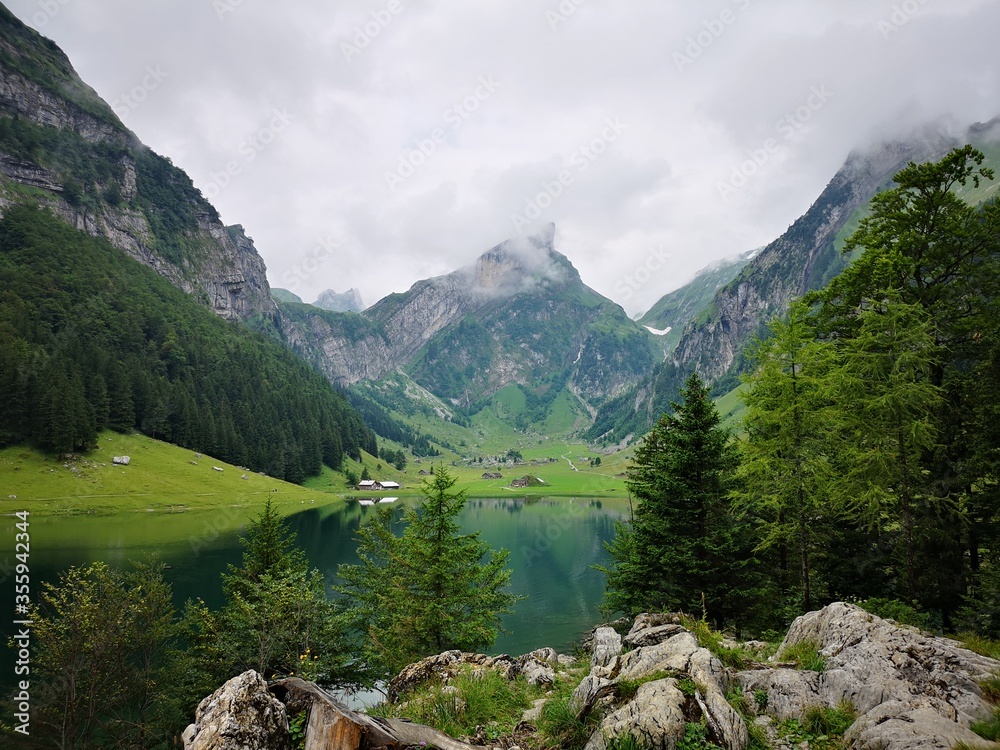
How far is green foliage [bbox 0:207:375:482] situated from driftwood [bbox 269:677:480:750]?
110358mm

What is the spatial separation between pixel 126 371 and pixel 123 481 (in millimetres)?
43751

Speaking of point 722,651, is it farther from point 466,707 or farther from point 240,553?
point 240,553

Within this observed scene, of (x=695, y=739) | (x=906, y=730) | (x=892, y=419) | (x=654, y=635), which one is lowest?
(x=654, y=635)

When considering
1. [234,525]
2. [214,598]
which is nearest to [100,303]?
[234,525]

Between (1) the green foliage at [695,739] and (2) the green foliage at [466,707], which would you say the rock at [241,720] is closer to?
(2) the green foliage at [466,707]

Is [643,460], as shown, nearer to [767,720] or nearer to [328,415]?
[767,720]

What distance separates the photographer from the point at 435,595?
68.8 ft

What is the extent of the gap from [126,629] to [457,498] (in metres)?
17.4

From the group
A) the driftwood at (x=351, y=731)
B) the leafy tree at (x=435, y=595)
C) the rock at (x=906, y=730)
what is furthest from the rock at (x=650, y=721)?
the leafy tree at (x=435, y=595)

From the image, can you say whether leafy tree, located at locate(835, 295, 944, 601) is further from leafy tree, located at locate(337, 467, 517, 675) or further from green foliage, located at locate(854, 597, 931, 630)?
leafy tree, located at locate(337, 467, 517, 675)

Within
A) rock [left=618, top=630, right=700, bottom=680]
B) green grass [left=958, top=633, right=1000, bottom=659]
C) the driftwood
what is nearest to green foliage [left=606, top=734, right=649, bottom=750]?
rock [left=618, top=630, right=700, bottom=680]

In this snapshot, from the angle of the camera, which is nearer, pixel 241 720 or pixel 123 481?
pixel 241 720

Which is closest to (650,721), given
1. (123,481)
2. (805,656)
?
(805,656)

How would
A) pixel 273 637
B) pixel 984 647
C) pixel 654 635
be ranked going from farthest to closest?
pixel 273 637 < pixel 654 635 < pixel 984 647
